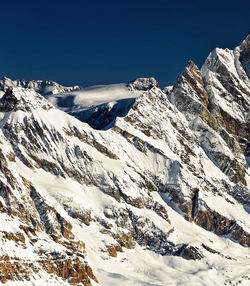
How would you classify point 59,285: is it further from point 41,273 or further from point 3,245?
point 3,245

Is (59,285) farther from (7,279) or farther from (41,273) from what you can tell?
(7,279)

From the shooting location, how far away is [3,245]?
195 meters

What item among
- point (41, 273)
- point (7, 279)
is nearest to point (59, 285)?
point (41, 273)

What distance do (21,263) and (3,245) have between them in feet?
24.0

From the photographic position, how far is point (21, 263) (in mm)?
192875

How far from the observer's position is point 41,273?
647 ft

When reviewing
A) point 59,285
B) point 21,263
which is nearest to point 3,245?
point 21,263

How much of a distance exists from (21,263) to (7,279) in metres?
8.08

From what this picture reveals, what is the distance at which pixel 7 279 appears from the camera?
18588 centimetres

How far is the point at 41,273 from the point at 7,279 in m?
13.7

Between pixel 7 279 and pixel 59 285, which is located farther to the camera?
pixel 59 285

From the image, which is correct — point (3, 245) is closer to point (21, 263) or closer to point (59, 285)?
point (21, 263)

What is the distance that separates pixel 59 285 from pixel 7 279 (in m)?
18.8

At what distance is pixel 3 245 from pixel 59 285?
1980 centimetres
